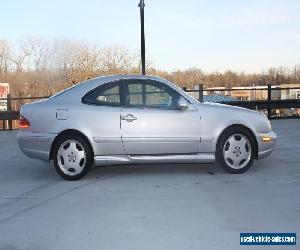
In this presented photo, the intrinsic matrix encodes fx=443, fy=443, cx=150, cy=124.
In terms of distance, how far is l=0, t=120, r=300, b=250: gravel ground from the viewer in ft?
12.9

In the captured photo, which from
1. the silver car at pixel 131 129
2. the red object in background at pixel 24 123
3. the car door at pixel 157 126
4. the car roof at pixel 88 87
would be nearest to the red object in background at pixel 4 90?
the red object in background at pixel 24 123

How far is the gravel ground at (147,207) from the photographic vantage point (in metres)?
3.93

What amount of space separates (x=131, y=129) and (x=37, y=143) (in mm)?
1371

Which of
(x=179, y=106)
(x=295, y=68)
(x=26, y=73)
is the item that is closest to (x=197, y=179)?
(x=179, y=106)

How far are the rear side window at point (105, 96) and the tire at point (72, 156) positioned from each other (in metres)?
0.57

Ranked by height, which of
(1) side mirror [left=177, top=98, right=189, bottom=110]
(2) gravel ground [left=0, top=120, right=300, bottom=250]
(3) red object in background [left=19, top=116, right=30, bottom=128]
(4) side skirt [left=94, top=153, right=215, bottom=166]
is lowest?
(2) gravel ground [left=0, top=120, right=300, bottom=250]

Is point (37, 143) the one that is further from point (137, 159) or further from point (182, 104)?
point (182, 104)

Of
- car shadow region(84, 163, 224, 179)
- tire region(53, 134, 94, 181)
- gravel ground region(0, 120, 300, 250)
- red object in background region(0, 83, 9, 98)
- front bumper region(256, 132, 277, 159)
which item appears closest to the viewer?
gravel ground region(0, 120, 300, 250)

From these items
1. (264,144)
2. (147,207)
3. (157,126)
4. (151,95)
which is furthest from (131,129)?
(264,144)

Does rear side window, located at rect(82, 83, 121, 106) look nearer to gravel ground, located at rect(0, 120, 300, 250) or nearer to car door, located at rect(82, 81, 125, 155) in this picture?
car door, located at rect(82, 81, 125, 155)

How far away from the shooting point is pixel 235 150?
6.54m

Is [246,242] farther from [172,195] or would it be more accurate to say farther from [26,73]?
[26,73]

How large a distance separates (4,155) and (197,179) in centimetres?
479

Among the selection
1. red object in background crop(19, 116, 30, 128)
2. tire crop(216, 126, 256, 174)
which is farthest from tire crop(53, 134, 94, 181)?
tire crop(216, 126, 256, 174)
